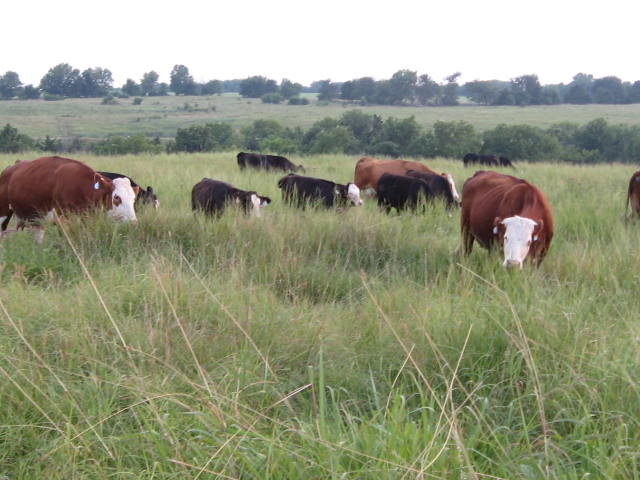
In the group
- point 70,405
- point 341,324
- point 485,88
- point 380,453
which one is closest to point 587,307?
point 341,324

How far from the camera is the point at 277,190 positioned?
1220 centimetres

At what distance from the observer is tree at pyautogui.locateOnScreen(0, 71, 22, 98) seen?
104 m

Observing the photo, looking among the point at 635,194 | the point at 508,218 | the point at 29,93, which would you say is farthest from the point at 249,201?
the point at 29,93

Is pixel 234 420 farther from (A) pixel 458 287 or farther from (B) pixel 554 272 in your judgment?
(B) pixel 554 272

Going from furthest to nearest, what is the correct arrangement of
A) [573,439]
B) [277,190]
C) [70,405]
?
1. [277,190]
2. [70,405]
3. [573,439]

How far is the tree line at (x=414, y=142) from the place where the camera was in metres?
37.6

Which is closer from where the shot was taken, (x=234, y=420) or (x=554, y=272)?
(x=234, y=420)

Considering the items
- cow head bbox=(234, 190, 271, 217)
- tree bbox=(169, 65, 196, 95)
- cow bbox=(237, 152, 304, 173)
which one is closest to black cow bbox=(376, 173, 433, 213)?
cow head bbox=(234, 190, 271, 217)

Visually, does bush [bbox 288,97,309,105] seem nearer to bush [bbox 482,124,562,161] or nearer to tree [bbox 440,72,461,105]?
tree [bbox 440,72,461,105]

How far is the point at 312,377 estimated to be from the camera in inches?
86.3

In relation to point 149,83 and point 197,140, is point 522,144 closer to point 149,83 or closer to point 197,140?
point 197,140

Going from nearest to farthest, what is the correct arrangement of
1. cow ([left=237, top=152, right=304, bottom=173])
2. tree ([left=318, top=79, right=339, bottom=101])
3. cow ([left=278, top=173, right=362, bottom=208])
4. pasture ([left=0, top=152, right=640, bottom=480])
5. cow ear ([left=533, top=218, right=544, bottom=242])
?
pasture ([left=0, top=152, right=640, bottom=480]) < cow ear ([left=533, top=218, right=544, bottom=242]) < cow ([left=278, top=173, right=362, bottom=208]) < cow ([left=237, top=152, right=304, bottom=173]) < tree ([left=318, top=79, right=339, bottom=101])

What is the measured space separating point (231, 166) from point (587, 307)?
1511cm

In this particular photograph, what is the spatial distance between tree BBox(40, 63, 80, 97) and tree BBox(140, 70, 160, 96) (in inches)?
580
